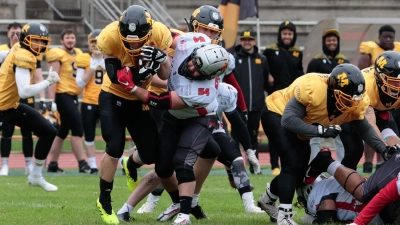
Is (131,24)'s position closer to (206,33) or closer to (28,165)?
(206,33)

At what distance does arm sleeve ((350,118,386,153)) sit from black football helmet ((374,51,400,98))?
51 cm

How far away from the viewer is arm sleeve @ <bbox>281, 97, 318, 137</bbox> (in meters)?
6.80

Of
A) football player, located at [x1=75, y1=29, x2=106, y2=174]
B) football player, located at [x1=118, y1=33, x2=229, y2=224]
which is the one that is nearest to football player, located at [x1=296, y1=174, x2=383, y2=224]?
football player, located at [x1=118, y1=33, x2=229, y2=224]

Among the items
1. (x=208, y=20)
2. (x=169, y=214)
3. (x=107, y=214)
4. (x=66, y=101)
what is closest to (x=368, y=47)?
(x=66, y=101)

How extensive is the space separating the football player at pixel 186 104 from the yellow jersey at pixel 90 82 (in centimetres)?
524

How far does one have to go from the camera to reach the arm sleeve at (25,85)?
30.8 feet

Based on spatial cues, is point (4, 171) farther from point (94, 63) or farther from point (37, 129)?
point (37, 129)

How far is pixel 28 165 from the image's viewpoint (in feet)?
39.1

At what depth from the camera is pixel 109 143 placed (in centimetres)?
717

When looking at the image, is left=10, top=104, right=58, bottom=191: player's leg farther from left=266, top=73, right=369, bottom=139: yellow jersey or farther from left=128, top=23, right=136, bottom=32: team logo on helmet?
left=266, top=73, right=369, bottom=139: yellow jersey

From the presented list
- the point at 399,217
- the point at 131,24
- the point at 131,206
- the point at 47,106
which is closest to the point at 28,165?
the point at 47,106

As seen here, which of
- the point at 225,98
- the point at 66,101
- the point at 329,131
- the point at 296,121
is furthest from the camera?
the point at 66,101

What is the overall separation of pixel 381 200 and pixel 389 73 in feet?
4.92

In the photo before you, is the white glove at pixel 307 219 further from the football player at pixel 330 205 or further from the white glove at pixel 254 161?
the white glove at pixel 254 161
